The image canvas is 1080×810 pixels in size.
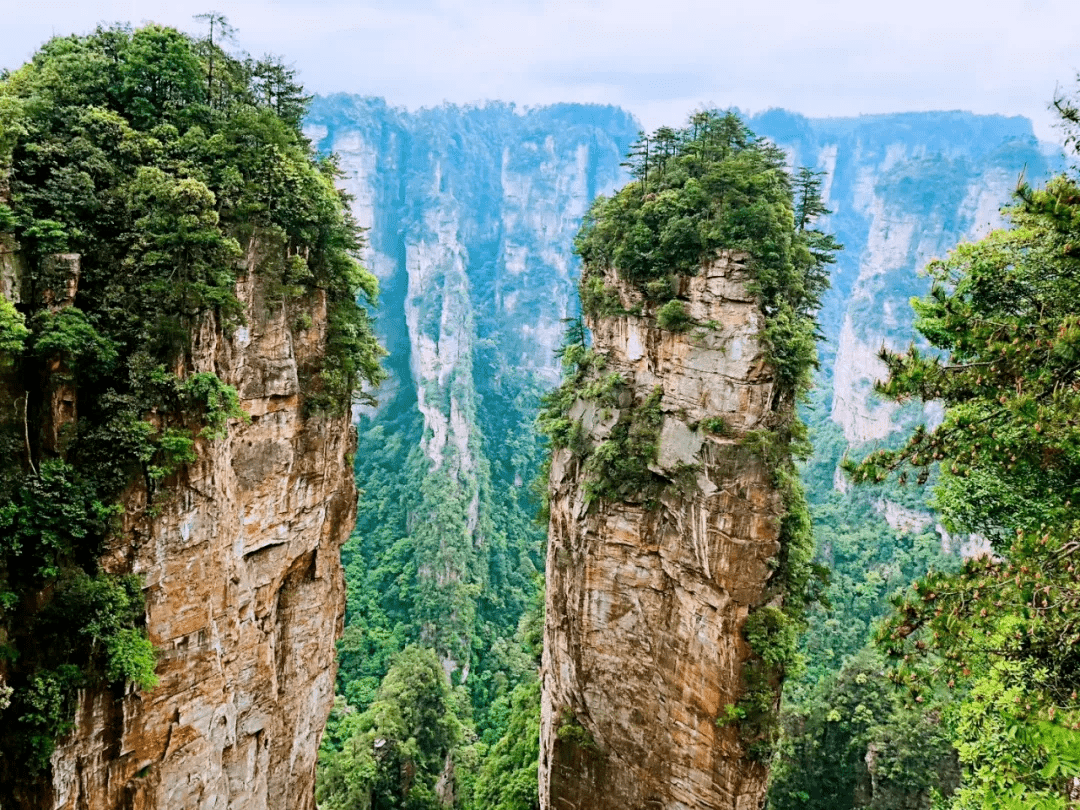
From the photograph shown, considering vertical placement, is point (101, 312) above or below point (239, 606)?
above

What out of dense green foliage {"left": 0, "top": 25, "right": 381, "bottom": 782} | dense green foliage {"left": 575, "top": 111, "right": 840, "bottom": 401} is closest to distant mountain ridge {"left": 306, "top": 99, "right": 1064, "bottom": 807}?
dense green foliage {"left": 575, "top": 111, "right": 840, "bottom": 401}

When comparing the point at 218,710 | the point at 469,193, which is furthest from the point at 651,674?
the point at 469,193

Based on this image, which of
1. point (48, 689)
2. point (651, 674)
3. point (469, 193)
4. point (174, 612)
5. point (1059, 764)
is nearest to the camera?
point (1059, 764)

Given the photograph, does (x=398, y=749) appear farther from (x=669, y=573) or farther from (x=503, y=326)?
(x=503, y=326)

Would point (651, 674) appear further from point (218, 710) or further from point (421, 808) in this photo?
point (421, 808)

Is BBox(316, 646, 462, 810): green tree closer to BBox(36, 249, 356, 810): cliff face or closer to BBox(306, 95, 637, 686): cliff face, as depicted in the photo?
BBox(36, 249, 356, 810): cliff face

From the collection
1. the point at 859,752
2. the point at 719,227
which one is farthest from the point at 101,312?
the point at 859,752

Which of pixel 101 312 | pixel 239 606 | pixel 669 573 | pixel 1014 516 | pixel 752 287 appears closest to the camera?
pixel 1014 516
